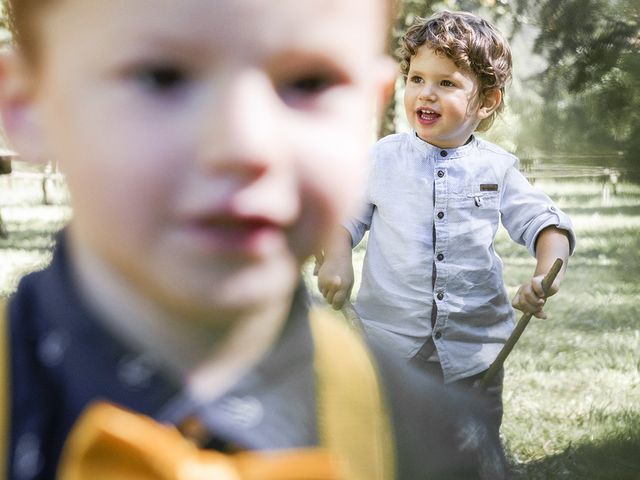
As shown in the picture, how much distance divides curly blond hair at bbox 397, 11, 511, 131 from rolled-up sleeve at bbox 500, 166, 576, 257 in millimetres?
223

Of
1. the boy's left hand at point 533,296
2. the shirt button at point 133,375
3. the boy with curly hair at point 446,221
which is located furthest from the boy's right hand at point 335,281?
the shirt button at point 133,375

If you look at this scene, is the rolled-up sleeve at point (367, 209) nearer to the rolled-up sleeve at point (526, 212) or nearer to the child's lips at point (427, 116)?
the child's lips at point (427, 116)

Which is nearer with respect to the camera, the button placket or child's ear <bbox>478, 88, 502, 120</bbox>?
the button placket

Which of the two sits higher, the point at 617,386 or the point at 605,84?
the point at 605,84

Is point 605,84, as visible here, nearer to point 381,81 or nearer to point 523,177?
point 523,177

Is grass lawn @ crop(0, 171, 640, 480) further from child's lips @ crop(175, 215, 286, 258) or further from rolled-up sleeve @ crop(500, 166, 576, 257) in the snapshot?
child's lips @ crop(175, 215, 286, 258)

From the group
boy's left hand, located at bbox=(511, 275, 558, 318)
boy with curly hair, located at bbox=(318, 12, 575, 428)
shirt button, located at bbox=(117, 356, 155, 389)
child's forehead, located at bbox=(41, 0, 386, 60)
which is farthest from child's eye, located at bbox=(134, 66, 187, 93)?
boy's left hand, located at bbox=(511, 275, 558, 318)

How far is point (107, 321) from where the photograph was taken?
2.03 feet

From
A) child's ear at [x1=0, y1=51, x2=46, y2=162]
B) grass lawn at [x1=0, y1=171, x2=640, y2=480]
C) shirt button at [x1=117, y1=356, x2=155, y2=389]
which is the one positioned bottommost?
grass lawn at [x1=0, y1=171, x2=640, y2=480]

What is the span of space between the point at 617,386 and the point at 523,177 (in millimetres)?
1360

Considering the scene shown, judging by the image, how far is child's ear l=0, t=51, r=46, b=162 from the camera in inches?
24.1

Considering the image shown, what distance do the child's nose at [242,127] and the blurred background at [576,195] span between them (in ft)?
2.98

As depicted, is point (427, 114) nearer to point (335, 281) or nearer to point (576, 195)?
point (335, 281)

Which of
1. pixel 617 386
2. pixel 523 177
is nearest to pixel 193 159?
pixel 523 177
